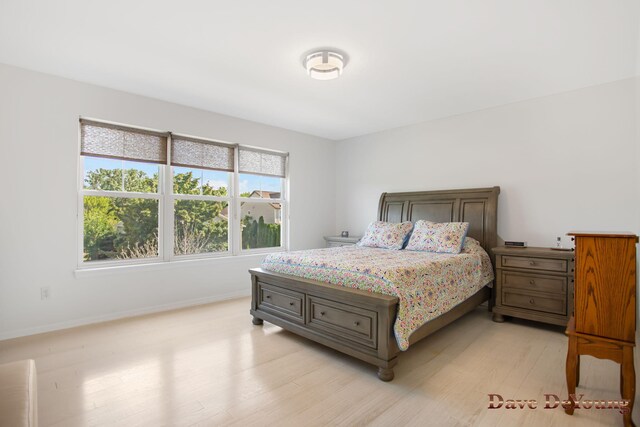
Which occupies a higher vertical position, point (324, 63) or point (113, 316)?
point (324, 63)

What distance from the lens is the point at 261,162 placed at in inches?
193

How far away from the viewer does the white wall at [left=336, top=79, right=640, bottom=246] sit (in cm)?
324

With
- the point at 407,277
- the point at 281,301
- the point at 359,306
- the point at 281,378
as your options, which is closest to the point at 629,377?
the point at 407,277

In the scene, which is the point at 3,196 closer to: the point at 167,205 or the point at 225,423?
the point at 167,205

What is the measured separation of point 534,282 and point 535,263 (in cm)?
20

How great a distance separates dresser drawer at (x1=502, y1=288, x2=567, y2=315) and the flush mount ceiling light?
2.87 m

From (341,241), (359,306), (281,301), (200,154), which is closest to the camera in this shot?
(359,306)

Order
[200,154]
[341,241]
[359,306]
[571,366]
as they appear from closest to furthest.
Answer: [571,366]
[359,306]
[200,154]
[341,241]

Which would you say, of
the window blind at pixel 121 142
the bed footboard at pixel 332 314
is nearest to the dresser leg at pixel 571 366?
the bed footboard at pixel 332 314

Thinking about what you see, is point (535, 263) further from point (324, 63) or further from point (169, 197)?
point (169, 197)

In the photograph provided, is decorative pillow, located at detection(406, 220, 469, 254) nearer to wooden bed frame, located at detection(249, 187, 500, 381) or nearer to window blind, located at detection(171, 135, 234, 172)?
wooden bed frame, located at detection(249, 187, 500, 381)

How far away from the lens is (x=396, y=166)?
5.05m

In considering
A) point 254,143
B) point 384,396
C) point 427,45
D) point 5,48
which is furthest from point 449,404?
point 5,48

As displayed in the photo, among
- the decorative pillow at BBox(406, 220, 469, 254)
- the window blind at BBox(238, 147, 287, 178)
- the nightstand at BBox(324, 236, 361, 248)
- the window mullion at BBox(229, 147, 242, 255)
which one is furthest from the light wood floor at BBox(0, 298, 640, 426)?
the window blind at BBox(238, 147, 287, 178)
